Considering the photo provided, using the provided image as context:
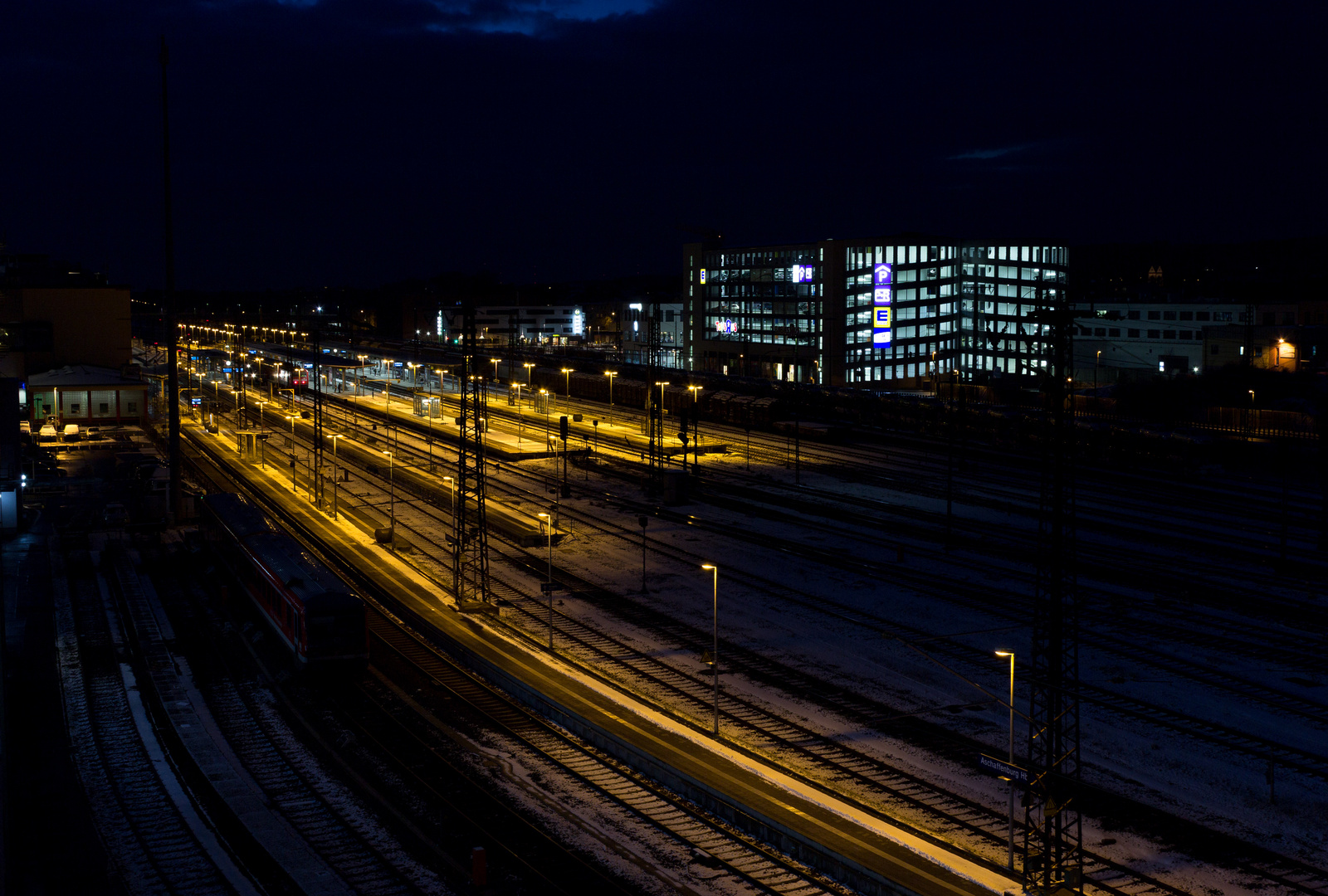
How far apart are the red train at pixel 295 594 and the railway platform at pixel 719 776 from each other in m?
3.07

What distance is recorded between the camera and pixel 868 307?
346 feet

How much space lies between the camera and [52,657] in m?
26.7

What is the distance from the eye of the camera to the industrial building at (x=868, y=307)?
345 feet

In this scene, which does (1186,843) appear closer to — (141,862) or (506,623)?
(141,862)

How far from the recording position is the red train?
24.9 m

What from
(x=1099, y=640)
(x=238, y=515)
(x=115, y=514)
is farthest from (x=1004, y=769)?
(x=115, y=514)

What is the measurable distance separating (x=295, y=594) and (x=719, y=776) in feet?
36.3

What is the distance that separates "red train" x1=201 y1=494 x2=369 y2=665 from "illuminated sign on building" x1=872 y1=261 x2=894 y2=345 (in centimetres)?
7884

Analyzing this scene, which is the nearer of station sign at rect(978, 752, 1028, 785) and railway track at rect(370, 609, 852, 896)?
station sign at rect(978, 752, 1028, 785)

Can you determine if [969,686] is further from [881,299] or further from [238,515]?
[881,299]

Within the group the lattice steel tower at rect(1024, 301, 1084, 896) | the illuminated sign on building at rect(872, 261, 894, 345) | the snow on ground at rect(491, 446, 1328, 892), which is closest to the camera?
the lattice steel tower at rect(1024, 301, 1084, 896)

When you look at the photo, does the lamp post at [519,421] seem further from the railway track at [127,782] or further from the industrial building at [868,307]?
the railway track at [127,782]

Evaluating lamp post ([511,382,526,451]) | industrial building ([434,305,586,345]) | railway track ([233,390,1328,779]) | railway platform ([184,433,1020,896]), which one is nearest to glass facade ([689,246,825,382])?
lamp post ([511,382,526,451])

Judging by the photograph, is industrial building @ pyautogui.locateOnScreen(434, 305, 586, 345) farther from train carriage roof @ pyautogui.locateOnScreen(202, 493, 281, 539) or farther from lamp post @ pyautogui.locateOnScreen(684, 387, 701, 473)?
train carriage roof @ pyautogui.locateOnScreen(202, 493, 281, 539)
